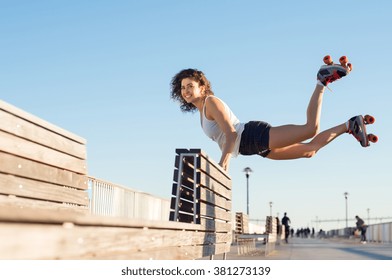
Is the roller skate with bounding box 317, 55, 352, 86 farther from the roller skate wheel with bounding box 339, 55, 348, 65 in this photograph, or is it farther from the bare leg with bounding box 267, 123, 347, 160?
the bare leg with bounding box 267, 123, 347, 160

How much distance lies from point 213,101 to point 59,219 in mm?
4625

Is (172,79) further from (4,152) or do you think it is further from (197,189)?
(4,152)

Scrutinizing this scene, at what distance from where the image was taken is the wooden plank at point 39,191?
4664 millimetres

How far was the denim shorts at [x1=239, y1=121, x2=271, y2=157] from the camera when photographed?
7.01 meters

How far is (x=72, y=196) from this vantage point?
593 cm

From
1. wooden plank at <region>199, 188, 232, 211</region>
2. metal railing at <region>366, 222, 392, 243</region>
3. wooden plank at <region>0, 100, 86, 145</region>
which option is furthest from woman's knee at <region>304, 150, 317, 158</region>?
metal railing at <region>366, 222, 392, 243</region>

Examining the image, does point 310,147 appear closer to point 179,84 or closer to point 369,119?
point 369,119

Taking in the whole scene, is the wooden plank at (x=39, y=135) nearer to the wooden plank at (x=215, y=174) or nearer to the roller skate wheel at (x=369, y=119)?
the wooden plank at (x=215, y=174)

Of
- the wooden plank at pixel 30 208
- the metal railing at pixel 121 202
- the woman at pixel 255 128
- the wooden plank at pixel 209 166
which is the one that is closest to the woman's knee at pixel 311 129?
the woman at pixel 255 128

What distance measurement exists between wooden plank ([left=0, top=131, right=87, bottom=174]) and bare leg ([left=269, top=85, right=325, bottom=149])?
2084mm
